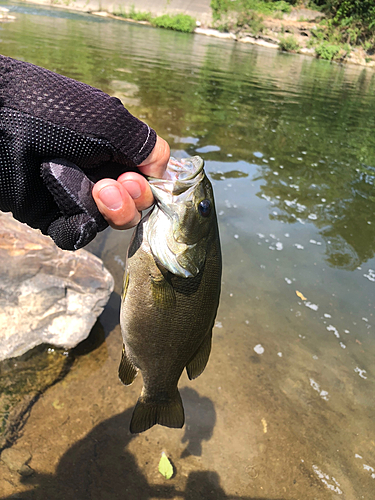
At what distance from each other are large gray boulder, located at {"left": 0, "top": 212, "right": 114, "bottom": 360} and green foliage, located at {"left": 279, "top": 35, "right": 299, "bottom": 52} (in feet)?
172

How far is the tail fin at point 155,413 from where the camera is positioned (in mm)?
2232

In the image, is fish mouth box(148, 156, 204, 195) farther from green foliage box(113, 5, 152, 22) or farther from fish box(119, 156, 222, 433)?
green foliage box(113, 5, 152, 22)

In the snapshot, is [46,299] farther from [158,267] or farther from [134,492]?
[158,267]

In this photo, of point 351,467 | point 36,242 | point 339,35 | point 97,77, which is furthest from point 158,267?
point 339,35

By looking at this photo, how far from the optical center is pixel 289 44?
46906 millimetres

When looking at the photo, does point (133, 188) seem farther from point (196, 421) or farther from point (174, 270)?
point (196, 421)

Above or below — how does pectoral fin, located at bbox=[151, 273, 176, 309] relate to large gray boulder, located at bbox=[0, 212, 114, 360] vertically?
above

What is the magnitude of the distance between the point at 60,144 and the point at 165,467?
273 cm

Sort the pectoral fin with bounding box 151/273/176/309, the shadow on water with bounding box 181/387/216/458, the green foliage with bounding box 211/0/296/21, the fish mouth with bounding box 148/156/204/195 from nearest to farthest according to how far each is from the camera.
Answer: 1. the fish mouth with bounding box 148/156/204/195
2. the pectoral fin with bounding box 151/273/176/309
3. the shadow on water with bounding box 181/387/216/458
4. the green foliage with bounding box 211/0/296/21

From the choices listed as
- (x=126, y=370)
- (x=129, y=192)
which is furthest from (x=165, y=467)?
(x=129, y=192)

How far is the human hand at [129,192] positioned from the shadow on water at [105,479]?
2266 millimetres

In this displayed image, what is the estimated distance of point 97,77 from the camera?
45.6 ft

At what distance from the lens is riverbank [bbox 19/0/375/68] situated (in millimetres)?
46969

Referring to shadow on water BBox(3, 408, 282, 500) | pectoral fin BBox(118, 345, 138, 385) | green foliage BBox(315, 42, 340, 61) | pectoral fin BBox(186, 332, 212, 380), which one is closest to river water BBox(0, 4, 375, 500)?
shadow on water BBox(3, 408, 282, 500)
